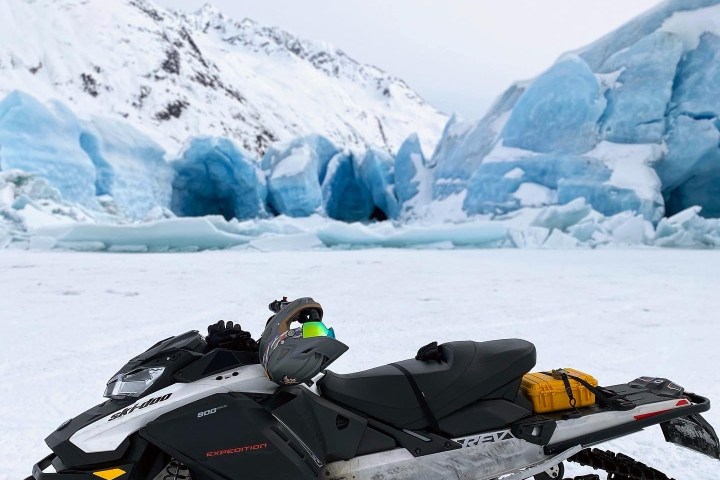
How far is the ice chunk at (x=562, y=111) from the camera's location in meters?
17.9

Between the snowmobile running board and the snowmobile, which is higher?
the snowmobile

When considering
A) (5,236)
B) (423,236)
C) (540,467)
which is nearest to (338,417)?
(540,467)

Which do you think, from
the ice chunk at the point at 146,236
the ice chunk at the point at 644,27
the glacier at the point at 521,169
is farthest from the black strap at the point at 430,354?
the ice chunk at the point at 644,27

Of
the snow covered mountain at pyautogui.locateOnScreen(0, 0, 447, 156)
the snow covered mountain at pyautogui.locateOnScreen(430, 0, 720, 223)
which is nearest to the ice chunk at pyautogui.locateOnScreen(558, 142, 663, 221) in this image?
the snow covered mountain at pyautogui.locateOnScreen(430, 0, 720, 223)

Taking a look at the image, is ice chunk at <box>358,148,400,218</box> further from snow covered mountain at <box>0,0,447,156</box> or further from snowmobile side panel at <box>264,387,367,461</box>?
snowmobile side panel at <box>264,387,367,461</box>

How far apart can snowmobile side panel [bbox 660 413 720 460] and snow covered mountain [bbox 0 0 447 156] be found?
2593cm

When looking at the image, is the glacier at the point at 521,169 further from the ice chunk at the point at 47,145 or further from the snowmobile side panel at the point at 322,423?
the snowmobile side panel at the point at 322,423

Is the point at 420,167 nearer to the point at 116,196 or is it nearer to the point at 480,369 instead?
the point at 116,196

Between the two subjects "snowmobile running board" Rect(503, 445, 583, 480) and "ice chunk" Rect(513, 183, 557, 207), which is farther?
"ice chunk" Rect(513, 183, 557, 207)

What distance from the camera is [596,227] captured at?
14.6 metres

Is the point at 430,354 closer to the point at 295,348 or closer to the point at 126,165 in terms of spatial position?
the point at 295,348

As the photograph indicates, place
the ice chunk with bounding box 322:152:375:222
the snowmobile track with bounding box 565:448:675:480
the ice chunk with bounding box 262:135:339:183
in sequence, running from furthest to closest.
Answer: the ice chunk with bounding box 322:152:375:222 → the ice chunk with bounding box 262:135:339:183 → the snowmobile track with bounding box 565:448:675:480

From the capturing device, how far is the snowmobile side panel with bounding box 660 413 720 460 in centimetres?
171

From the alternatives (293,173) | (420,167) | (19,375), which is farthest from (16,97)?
(19,375)
